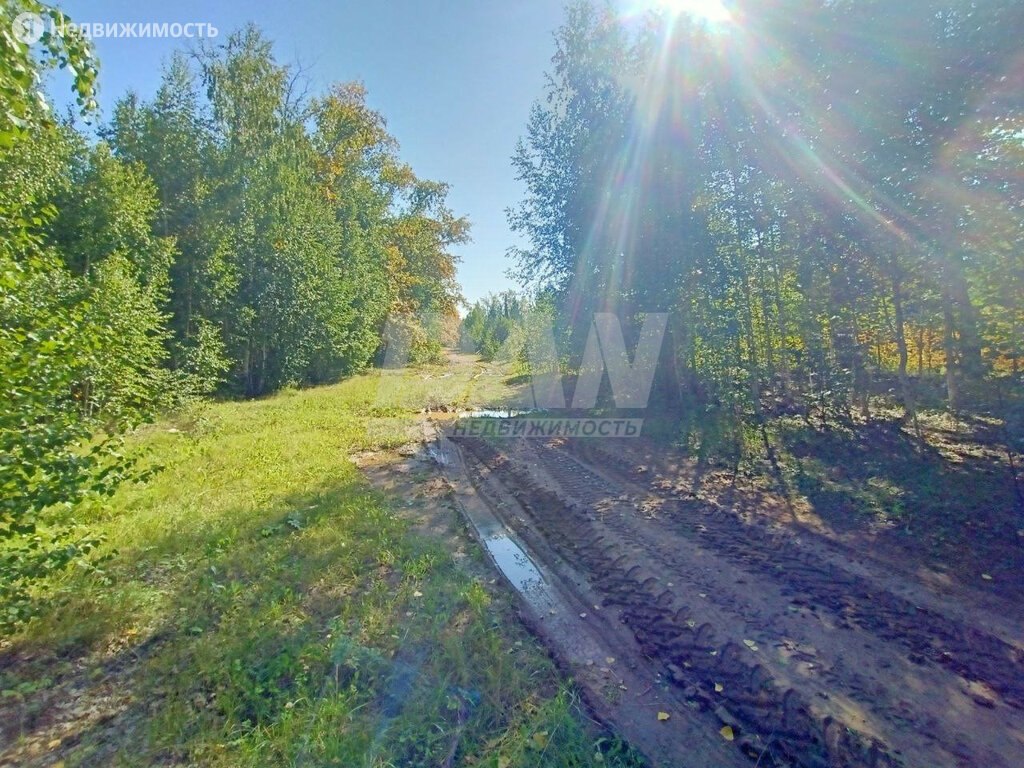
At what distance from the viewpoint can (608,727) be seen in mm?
2375

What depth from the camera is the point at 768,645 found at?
2.88 meters

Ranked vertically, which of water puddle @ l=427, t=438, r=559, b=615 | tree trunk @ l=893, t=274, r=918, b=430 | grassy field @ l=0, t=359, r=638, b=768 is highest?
tree trunk @ l=893, t=274, r=918, b=430

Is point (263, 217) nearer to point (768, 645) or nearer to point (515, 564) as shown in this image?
point (515, 564)

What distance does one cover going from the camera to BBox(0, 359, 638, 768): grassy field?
2.24 metres

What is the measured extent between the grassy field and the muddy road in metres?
0.43

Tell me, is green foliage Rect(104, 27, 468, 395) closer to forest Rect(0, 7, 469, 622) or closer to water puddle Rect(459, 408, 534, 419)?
forest Rect(0, 7, 469, 622)

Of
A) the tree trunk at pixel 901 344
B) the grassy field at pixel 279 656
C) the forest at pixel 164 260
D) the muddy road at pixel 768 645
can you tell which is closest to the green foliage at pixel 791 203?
the tree trunk at pixel 901 344

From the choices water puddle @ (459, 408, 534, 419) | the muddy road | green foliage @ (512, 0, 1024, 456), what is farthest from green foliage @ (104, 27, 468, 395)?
the muddy road

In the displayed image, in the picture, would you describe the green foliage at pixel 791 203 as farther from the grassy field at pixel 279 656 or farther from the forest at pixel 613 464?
the grassy field at pixel 279 656

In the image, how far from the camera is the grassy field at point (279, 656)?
224cm

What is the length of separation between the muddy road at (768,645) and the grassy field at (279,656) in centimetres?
43

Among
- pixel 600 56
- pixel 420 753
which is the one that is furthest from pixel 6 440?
pixel 600 56

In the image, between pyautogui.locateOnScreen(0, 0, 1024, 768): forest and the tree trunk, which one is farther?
the tree trunk

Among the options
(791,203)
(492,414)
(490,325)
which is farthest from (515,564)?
(490,325)
